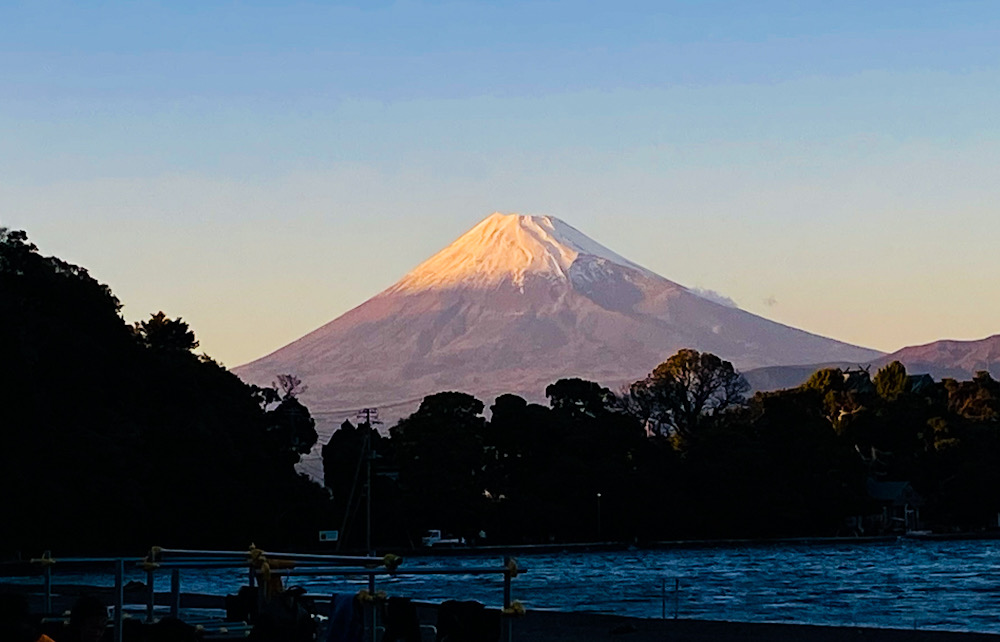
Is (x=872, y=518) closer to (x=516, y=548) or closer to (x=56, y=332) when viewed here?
(x=516, y=548)

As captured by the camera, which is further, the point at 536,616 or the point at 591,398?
the point at 591,398

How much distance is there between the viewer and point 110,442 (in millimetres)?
63531

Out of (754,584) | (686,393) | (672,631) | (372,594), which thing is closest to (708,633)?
(672,631)

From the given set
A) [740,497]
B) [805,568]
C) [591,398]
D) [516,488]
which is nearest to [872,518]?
[740,497]

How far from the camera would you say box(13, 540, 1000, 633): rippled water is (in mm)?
45000

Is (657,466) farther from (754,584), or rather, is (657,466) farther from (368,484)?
(754,584)

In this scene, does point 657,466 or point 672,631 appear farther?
point 657,466

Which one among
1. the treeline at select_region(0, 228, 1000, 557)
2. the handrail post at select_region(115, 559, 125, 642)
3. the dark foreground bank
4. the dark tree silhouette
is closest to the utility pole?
the treeline at select_region(0, 228, 1000, 557)

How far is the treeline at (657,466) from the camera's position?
9788cm

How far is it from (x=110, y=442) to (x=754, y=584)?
26073 mm

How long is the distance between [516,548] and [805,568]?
22.6 metres

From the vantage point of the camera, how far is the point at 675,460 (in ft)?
355

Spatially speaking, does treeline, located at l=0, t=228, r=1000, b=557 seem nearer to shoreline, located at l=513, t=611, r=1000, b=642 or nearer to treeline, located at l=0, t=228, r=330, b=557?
treeline, located at l=0, t=228, r=330, b=557

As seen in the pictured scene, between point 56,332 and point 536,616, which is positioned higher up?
point 56,332
